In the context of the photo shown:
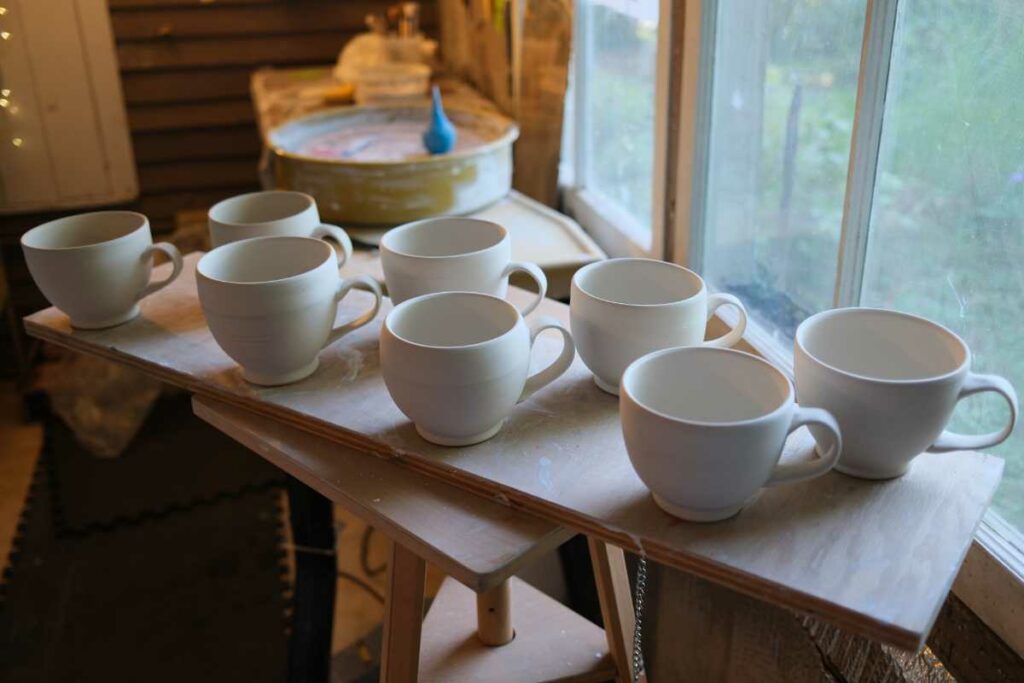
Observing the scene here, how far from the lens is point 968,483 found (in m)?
0.69

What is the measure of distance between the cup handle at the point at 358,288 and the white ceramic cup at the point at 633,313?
211mm

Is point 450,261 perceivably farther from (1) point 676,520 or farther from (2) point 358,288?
(1) point 676,520

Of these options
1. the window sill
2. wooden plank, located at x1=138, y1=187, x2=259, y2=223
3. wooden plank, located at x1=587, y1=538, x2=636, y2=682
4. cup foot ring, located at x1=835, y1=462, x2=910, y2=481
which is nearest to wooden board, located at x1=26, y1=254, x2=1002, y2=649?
cup foot ring, located at x1=835, y1=462, x2=910, y2=481

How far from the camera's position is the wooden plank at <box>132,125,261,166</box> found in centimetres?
241

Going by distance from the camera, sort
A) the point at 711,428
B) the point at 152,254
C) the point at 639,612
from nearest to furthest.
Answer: the point at 711,428 → the point at 639,612 → the point at 152,254

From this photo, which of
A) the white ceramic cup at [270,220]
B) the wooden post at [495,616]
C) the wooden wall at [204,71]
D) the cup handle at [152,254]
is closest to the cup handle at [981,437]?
the wooden post at [495,616]

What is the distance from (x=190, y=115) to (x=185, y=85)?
78 mm

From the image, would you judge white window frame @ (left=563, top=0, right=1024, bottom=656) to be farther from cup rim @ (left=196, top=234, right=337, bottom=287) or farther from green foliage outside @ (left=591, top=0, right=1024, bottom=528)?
cup rim @ (left=196, top=234, right=337, bottom=287)

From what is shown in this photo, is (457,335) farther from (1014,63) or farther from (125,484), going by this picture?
(125,484)

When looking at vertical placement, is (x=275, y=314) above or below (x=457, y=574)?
above

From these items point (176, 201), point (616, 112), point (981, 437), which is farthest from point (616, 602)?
point (176, 201)

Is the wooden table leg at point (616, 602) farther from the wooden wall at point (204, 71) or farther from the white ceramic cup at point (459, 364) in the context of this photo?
the wooden wall at point (204, 71)

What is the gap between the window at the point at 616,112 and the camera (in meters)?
1.38

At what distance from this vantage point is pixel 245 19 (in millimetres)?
2445
